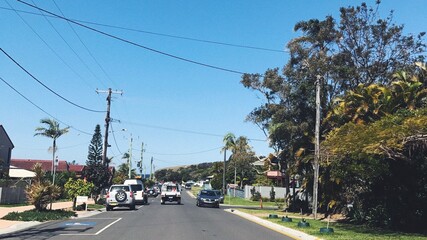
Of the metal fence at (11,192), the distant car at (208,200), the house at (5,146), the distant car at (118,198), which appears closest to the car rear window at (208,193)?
the distant car at (208,200)

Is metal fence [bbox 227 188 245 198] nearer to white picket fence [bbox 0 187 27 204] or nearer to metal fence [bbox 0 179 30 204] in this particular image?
metal fence [bbox 0 179 30 204]

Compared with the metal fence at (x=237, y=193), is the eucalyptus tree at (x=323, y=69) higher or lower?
higher

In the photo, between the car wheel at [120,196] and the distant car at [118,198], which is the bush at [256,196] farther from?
the car wheel at [120,196]

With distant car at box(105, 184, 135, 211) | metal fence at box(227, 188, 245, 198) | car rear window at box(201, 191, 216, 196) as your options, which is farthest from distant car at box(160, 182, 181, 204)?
metal fence at box(227, 188, 245, 198)

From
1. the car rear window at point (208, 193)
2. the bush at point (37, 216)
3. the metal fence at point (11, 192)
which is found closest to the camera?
the bush at point (37, 216)

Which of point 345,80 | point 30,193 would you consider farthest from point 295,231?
point 345,80

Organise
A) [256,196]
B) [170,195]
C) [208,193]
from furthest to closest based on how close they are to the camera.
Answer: [256,196] → [170,195] → [208,193]

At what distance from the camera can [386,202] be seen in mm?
20516

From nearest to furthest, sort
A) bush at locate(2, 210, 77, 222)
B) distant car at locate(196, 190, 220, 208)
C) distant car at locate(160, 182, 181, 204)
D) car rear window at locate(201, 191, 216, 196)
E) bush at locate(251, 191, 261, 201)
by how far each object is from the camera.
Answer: bush at locate(2, 210, 77, 222)
distant car at locate(196, 190, 220, 208)
car rear window at locate(201, 191, 216, 196)
distant car at locate(160, 182, 181, 204)
bush at locate(251, 191, 261, 201)

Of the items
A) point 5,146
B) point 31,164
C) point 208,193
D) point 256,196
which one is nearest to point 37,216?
point 208,193

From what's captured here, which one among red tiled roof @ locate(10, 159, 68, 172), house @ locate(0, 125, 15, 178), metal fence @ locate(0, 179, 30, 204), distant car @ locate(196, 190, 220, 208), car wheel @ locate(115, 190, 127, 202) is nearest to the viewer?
car wheel @ locate(115, 190, 127, 202)

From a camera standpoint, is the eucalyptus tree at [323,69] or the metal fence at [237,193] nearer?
the eucalyptus tree at [323,69]

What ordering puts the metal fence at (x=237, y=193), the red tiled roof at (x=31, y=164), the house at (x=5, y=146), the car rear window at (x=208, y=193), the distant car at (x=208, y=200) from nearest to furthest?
the distant car at (x=208, y=200) < the car rear window at (x=208, y=193) < the house at (x=5, y=146) < the metal fence at (x=237, y=193) < the red tiled roof at (x=31, y=164)

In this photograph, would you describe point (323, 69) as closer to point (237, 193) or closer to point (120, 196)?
point (120, 196)
